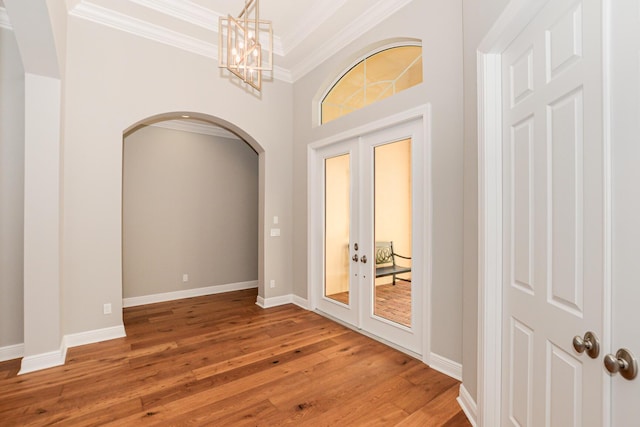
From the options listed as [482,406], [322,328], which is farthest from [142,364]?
[482,406]

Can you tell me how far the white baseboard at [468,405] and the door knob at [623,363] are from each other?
1.19m

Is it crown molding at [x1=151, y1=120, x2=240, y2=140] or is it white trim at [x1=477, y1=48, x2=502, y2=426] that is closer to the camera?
white trim at [x1=477, y1=48, x2=502, y2=426]

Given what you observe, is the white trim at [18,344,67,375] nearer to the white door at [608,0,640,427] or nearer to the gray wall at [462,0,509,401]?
the gray wall at [462,0,509,401]

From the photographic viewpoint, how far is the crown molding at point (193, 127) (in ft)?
16.4

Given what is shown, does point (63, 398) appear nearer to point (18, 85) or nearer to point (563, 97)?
point (18, 85)

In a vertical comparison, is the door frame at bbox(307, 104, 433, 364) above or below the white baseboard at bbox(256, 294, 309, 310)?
above

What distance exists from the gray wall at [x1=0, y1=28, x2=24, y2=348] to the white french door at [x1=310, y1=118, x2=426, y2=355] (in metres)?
3.21

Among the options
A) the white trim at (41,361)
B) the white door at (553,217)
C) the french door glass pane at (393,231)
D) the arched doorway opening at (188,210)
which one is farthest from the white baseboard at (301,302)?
the white door at (553,217)

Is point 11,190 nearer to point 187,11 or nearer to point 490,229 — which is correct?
point 187,11

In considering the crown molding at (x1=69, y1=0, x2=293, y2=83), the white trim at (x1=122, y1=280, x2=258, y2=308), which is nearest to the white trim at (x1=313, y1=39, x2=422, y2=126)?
the crown molding at (x1=69, y1=0, x2=293, y2=83)

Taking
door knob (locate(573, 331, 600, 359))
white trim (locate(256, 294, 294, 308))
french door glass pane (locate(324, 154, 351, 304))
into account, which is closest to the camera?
door knob (locate(573, 331, 600, 359))

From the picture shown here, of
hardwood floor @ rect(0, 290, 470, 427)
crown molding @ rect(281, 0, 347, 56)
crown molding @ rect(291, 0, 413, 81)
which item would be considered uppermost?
crown molding @ rect(281, 0, 347, 56)

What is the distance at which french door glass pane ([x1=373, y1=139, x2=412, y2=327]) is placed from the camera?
3043 mm

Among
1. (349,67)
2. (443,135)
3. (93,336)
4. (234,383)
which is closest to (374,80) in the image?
(349,67)
